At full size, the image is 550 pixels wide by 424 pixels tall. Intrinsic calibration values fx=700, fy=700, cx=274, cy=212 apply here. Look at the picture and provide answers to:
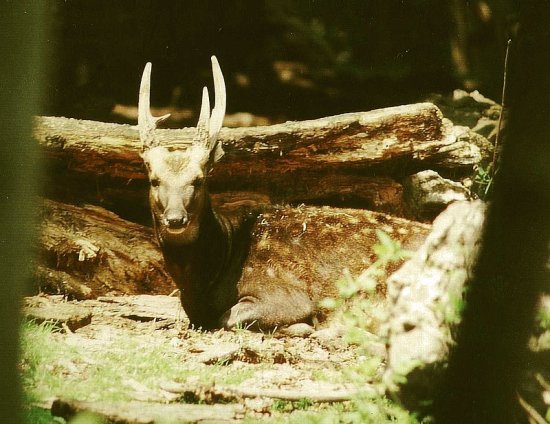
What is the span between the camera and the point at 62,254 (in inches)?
246

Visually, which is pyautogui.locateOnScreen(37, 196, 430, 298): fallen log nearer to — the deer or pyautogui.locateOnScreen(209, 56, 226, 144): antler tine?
the deer

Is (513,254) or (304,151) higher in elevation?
(513,254)

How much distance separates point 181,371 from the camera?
4191mm

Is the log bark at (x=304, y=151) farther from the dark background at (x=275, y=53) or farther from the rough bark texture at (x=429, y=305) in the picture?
the rough bark texture at (x=429, y=305)

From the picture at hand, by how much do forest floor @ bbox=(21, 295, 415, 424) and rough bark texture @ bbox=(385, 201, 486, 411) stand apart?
0.44ft

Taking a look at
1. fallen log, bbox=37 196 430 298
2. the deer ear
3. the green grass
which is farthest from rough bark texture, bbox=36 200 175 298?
the green grass

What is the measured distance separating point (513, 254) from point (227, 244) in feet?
13.7

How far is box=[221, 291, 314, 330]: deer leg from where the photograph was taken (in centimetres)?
573

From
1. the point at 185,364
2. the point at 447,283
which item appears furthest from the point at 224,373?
the point at 447,283

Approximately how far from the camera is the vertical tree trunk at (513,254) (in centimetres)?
211

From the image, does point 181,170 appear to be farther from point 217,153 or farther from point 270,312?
point 270,312

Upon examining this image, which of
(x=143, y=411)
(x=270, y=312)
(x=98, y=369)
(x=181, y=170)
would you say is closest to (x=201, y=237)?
(x=181, y=170)

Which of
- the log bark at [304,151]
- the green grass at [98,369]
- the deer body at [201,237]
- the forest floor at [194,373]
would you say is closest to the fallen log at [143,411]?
the forest floor at [194,373]

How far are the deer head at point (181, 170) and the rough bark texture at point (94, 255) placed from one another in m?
0.89
